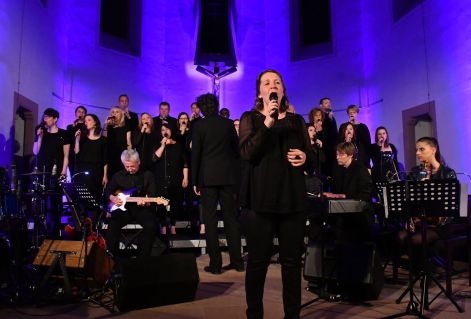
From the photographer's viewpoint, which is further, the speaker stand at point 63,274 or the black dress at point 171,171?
the black dress at point 171,171

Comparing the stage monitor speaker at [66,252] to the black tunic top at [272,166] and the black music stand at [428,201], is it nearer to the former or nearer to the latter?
the black tunic top at [272,166]

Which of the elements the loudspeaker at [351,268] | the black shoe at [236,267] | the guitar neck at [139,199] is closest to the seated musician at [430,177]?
the loudspeaker at [351,268]

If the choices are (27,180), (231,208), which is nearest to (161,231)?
(231,208)

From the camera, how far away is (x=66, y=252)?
3.98 m

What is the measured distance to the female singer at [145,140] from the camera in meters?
6.98

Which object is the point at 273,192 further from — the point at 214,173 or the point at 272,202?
the point at 214,173

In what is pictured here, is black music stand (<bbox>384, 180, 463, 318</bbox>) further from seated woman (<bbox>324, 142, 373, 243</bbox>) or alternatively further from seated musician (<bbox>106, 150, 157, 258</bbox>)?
seated musician (<bbox>106, 150, 157, 258</bbox>)

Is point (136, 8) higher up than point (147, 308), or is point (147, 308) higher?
point (136, 8)

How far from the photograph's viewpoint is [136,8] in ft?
36.9

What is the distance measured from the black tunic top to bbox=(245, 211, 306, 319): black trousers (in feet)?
0.31

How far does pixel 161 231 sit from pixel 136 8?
709cm

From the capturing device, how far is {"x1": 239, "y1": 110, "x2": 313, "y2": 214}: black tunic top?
2578 mm

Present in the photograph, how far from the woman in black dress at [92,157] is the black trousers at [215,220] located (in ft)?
6.74

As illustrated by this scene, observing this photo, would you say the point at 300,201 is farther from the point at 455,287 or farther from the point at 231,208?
the point at 455,287
